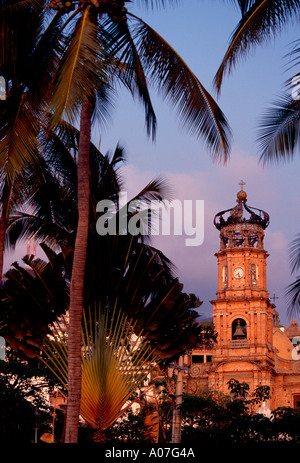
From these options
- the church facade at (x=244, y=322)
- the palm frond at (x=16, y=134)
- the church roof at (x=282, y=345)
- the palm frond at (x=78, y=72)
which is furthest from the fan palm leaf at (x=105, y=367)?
the church roof at (x=282, y=345)

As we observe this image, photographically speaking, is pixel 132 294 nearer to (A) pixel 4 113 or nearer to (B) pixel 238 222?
(A) pixel 4 113

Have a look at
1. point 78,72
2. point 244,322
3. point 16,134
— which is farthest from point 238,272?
point 78,72

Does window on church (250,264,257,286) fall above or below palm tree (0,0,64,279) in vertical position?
above

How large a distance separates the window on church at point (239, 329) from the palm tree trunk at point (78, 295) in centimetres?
5034

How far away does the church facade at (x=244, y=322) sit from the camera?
195 feet

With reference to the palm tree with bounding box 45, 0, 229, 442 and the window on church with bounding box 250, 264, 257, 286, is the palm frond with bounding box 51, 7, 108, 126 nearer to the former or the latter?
the palm tree with bounding box 45, 0, 229, 442

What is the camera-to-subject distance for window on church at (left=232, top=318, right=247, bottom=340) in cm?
6119

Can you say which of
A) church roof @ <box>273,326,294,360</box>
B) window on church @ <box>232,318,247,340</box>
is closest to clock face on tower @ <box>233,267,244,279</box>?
window on church @ <box>232,318,247,340</box>

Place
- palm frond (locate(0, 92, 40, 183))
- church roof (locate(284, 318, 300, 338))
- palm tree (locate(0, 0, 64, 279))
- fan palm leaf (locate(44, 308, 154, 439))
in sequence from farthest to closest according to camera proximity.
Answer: church roof (locate(284, 318, 300, 338)) → fan palm leaf (locate(44, 308, 154, 439)) → palm tree (locate(0, 0, 64, 279)) → palm frond (locate(0, 92, 40, 183))

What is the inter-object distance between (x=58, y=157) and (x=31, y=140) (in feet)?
22.7

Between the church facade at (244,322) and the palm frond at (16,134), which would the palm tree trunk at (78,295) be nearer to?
the palm frond at (16,134)

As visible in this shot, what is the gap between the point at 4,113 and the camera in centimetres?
1248

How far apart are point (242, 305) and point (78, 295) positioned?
49.9 meters

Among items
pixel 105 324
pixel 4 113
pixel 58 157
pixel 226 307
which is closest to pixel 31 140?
pixel 4 113
